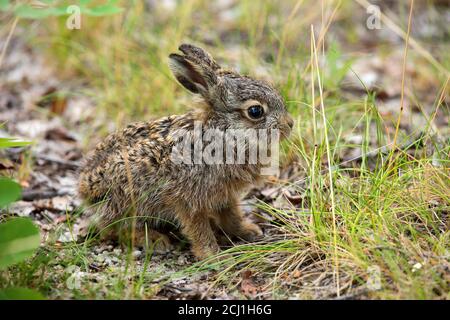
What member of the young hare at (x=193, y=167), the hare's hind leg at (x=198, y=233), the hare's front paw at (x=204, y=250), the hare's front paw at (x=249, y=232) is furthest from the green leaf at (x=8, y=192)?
the hare's front paw at (x=249, y=232)

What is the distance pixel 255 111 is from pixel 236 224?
104 centimetres

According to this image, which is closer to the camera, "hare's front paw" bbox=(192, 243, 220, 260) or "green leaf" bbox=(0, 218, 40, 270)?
"green leaf" bbox=(0, 218, 40, 270)

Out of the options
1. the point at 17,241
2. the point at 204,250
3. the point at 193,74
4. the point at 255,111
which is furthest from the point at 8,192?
the point at 255,111

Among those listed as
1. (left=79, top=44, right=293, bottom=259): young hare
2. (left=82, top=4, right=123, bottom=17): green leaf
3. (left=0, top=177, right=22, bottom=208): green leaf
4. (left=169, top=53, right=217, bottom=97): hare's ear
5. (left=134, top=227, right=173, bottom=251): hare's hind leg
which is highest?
(left=82, top=4, right=123, bottom=17): green leaf

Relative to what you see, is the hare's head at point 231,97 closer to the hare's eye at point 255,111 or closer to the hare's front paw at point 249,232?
the hare's eye at point 255,111

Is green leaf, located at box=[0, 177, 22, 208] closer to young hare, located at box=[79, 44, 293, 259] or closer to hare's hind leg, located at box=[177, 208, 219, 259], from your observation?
young hare, located at box=[79, 44, 293, 259]

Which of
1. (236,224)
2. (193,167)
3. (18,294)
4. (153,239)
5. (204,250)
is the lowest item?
(18,294)

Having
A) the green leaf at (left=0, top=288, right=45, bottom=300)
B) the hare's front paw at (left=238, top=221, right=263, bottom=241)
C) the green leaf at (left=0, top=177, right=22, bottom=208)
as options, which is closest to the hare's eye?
the hare's front paw at (left=238, top=221, right=263, bottom=241)

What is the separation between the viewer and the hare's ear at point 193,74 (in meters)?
4.64

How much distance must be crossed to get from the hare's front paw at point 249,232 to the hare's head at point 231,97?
3.06 feet

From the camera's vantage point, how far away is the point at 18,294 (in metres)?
3.67

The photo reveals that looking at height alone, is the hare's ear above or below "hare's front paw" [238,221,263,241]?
above

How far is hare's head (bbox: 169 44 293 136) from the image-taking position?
471cm

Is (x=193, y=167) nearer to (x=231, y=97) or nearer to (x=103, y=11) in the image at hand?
(x=231, y=97)
